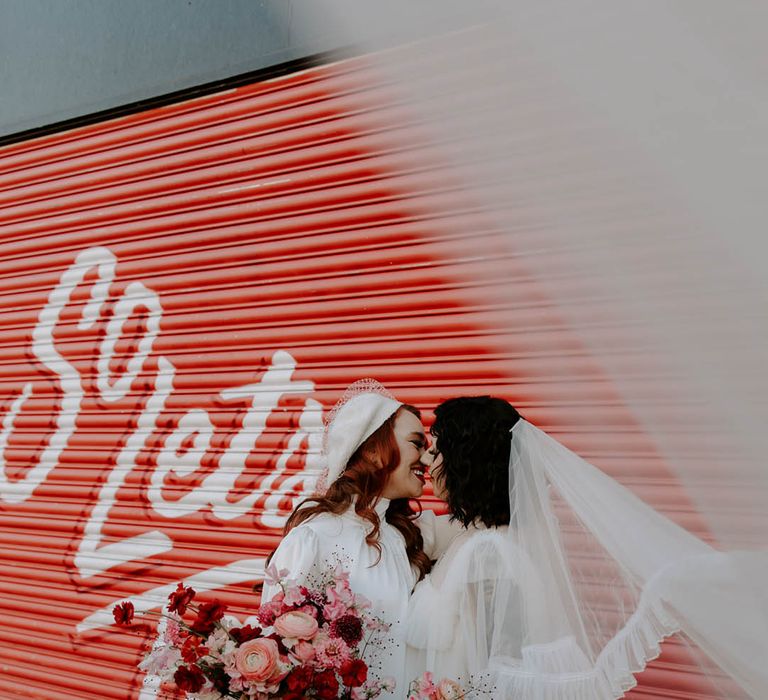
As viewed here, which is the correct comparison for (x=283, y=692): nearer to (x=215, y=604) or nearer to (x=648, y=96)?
(x=215, y=604)

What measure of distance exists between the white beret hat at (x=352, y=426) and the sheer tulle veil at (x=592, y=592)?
1.58ft

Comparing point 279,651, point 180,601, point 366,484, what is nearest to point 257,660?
point 279,651

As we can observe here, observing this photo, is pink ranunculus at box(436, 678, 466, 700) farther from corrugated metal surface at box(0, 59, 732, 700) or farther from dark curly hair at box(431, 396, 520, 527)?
corrugated metal surface at box(0, 59, 732, 700)

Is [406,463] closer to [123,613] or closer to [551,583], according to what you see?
[551,583]

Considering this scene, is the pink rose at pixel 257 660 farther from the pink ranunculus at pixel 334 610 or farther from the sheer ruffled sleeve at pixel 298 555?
the sheer ruffled sleeve at pixel 298 555

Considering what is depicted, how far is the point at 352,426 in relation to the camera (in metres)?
2.38

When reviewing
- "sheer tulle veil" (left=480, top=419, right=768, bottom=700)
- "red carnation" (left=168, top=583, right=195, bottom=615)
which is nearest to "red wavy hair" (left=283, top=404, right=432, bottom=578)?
"sheer tulle veil" (left=480, top=419, right=768, bottom=700)

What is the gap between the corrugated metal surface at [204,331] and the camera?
335cm

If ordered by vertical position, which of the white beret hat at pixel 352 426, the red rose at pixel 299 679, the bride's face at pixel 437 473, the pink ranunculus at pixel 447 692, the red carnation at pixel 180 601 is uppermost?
the white beret hat at pixel 352 426

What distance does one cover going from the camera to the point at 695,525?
1.48 metres

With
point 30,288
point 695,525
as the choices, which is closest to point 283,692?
point 695,525

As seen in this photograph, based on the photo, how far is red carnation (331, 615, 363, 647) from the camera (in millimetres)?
1717

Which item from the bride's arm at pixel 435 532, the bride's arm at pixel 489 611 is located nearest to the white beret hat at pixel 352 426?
the bride's arm at pixel 435 532

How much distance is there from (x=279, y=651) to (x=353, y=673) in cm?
18
